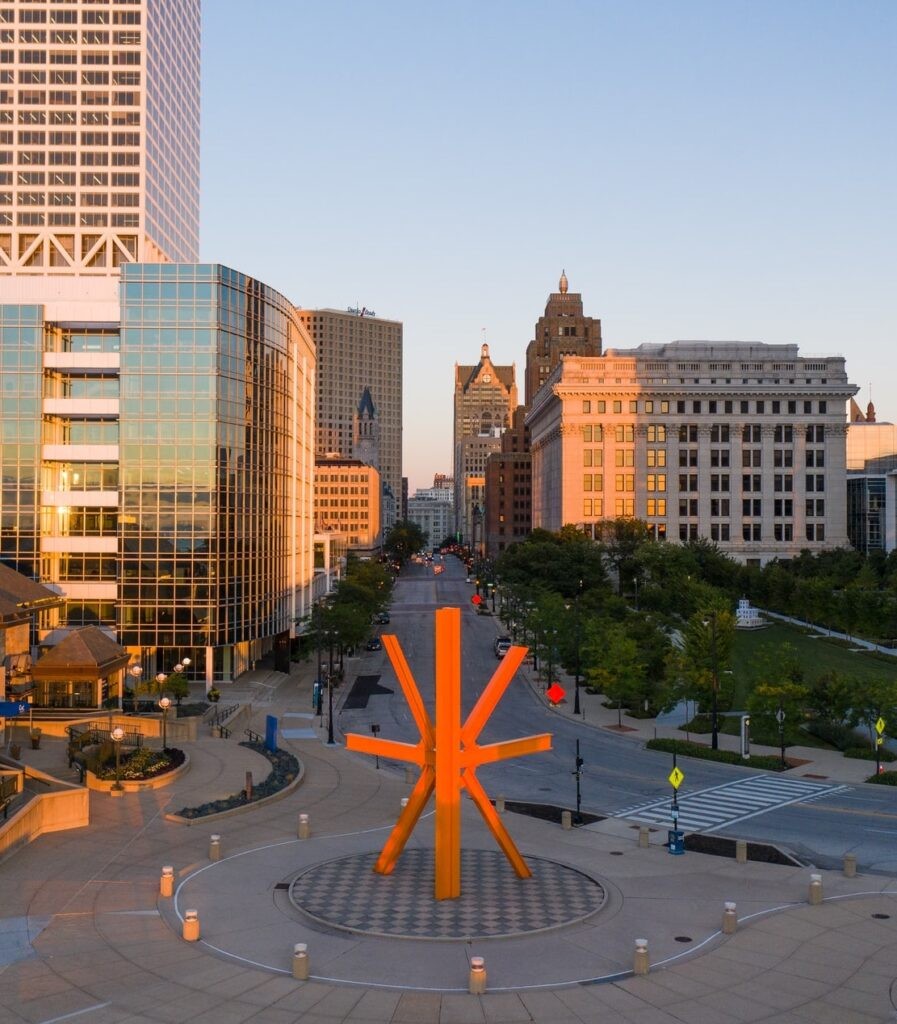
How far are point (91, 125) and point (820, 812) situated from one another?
10078 cm

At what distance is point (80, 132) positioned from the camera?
10600 centimetres

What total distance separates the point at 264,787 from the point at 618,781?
50.9ft

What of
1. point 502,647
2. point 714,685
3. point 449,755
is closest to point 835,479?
point 502,647

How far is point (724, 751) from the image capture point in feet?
161

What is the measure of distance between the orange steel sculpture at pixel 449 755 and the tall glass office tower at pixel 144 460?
143ft

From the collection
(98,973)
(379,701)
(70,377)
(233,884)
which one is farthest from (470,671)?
(98,973)

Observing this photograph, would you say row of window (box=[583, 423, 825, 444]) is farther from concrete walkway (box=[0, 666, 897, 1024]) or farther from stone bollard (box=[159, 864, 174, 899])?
stone bollard (box=[159, 864, 174, 899])

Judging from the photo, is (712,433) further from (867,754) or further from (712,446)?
(867,754)

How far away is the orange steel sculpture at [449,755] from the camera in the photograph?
27516 mm

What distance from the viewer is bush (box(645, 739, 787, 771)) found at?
153 feet

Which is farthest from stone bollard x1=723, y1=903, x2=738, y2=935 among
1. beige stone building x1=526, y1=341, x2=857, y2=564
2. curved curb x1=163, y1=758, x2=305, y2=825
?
beige stone building x1=526, y1=341, x2=857, y2=564

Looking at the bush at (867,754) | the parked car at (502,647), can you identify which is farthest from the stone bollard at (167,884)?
the parked car at (502,647)

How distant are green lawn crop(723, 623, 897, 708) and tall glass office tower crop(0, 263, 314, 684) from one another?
120 ft

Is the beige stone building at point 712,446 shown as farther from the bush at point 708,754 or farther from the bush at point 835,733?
the bush at point 708,754
